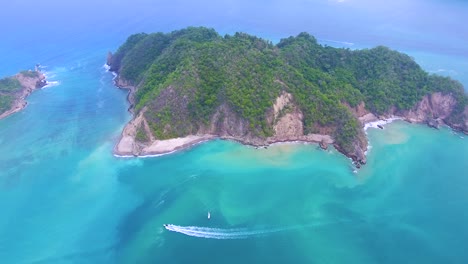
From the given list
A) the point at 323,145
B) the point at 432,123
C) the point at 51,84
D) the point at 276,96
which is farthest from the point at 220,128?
the point at 51,84

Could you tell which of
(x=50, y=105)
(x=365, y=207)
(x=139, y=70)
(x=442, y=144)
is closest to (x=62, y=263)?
(x=365, y=207)

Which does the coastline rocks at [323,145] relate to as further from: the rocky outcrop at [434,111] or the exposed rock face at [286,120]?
the rocky outcrop at [434,111]

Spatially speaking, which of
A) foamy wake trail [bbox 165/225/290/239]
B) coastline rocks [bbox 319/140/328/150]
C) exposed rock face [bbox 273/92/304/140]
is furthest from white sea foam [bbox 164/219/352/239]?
exposed rock face [bbox 273/92/304/140]

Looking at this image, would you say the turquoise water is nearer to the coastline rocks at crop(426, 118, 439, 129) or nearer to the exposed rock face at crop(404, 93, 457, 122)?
the coastline rocks at crop(426, 118, 439, 129)

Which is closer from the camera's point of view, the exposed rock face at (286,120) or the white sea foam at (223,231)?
the white sea foam at (223,231)

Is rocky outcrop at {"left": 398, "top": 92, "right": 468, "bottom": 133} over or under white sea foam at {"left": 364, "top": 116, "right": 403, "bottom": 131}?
over

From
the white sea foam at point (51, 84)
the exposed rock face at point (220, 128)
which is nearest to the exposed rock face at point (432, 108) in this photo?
the exposed rock face at point (220, 128)

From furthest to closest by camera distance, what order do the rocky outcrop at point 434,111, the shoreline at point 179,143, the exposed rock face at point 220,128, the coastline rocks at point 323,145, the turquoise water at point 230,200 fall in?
the rocky outcrop at point 434,111
the coastline rocks at point 323,145
the exposed rock face at point 220,128
the shoreline at point 179,143
the turquoise water at point 230,200
